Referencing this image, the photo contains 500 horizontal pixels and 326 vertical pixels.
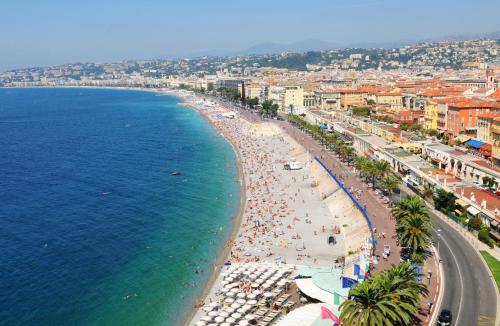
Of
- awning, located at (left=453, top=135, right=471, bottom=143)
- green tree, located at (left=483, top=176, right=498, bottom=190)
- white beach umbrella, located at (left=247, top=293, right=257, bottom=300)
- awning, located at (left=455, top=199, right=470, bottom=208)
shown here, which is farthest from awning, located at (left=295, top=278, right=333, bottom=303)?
awning, located at (left=453, top=135, right=471, bottom=143)

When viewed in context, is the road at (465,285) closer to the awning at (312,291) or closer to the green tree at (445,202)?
the green tree at (445,202)

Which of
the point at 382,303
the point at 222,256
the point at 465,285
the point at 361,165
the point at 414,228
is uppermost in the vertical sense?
the point at 382,303

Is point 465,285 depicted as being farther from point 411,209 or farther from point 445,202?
point 445,202

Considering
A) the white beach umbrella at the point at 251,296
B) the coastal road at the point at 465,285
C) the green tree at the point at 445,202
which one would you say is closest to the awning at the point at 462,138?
the green tree at the point at 445,202

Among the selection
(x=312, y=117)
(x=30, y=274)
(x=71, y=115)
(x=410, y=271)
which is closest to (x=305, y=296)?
(x=410, y=271)

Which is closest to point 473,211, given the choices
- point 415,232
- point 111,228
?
point 415,232
